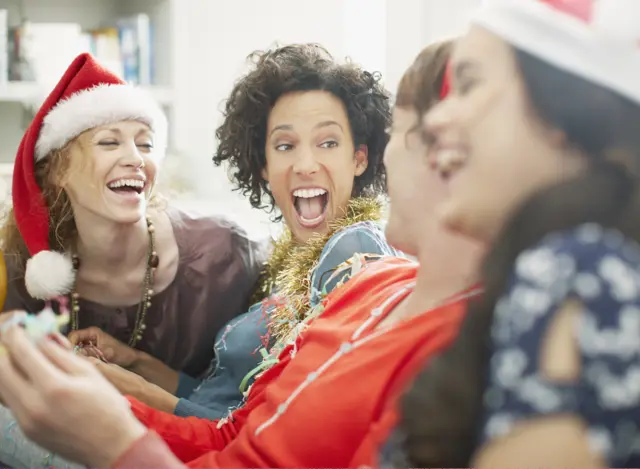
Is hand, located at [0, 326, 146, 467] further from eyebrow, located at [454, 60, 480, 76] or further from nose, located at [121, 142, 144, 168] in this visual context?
nose, located at [121, 142, 144, 168]

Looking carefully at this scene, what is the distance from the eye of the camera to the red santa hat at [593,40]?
41 cm

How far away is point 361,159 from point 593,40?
0.72 m

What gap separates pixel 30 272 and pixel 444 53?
804 mm

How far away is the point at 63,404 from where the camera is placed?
1.71ft

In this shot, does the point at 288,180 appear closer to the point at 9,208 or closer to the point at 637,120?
the point at 9,208

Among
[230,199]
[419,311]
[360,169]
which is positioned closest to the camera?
[419,311]

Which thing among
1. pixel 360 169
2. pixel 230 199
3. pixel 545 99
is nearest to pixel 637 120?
pixel 545 99

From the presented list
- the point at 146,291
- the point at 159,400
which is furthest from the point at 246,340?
the point at 146,291

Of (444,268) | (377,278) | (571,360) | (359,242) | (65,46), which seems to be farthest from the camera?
(65,46)

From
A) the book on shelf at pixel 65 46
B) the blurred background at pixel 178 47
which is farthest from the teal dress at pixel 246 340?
the book on shelf at pixel 65 46

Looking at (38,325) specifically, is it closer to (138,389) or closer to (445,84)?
(445,84)

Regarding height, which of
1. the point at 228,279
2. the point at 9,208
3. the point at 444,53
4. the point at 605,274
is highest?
the point at 444,53

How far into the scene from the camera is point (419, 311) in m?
0.56

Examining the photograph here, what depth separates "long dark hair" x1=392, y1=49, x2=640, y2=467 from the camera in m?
0.41
